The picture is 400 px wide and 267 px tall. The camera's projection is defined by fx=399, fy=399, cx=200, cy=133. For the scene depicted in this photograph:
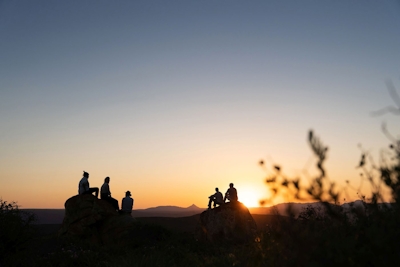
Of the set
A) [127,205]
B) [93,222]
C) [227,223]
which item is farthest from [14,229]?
[227,223]

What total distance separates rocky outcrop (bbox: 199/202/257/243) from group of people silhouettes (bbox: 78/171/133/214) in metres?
4.54

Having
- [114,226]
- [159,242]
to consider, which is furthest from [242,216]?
[114,226]

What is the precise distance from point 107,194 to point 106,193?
11cm

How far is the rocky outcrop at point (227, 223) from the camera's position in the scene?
22391 mm

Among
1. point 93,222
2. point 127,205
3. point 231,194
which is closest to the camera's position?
point 93,222

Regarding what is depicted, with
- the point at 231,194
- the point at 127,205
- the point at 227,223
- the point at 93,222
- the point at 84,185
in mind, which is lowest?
the point at 227,223

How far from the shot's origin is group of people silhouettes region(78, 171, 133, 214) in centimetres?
2139

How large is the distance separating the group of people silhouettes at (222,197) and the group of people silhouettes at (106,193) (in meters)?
5.20

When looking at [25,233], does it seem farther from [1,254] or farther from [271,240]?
[271,240]

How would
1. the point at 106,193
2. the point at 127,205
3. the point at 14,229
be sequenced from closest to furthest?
the point at 14,229 → the point at 106,193 → the point at 127,205

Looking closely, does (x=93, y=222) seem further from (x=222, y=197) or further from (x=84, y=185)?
(x=222, y=197)

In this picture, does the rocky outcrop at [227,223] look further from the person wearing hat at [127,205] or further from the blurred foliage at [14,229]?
the blurred foliage at [14,229]

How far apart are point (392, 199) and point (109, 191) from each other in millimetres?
18706

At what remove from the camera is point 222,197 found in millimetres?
24859
